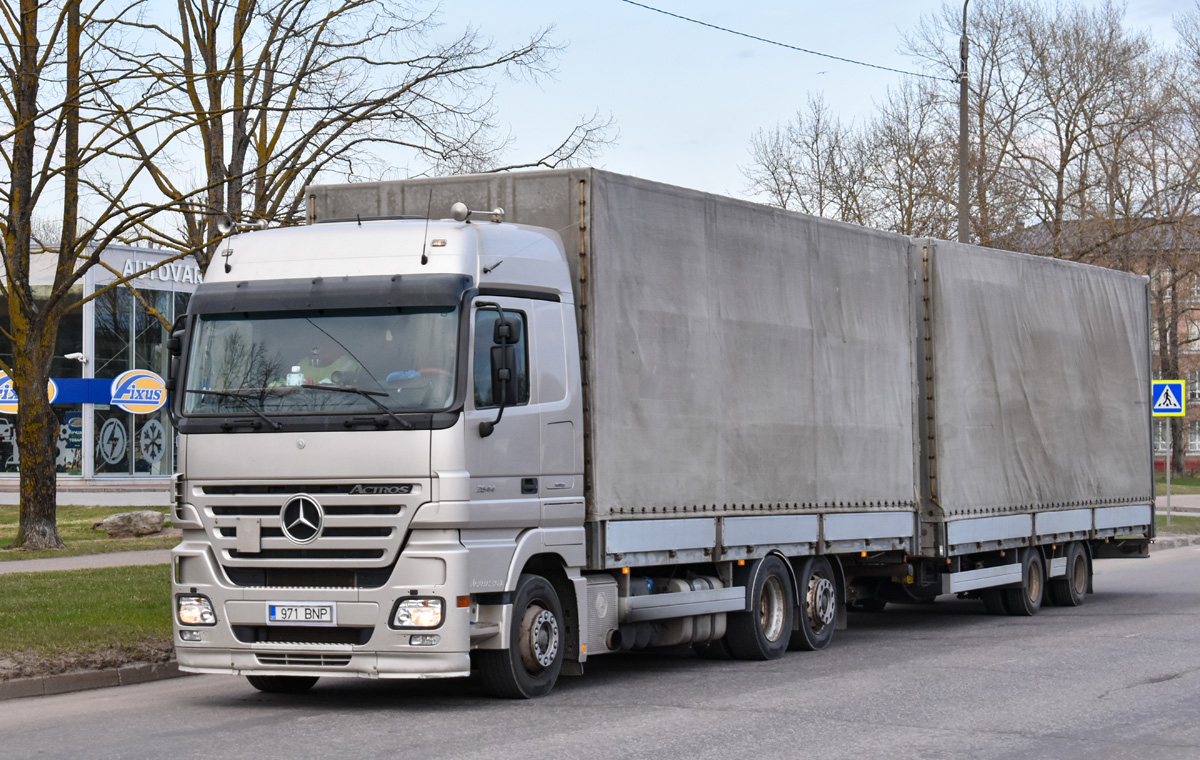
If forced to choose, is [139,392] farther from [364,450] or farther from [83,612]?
[364,450]

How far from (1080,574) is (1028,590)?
5.20 ft

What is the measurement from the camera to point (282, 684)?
428 inches

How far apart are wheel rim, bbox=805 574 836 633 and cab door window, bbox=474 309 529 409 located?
4.31 meters

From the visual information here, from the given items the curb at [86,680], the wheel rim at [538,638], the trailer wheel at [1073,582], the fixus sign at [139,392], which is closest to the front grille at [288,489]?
the wheel rim at [538,638]

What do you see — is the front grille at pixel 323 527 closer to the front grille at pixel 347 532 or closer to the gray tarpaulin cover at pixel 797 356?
the front grille at pixel 347 532

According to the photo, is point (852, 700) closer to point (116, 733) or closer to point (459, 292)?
point (459, 292)

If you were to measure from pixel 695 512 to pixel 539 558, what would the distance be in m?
1.71

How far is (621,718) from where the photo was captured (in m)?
9.24

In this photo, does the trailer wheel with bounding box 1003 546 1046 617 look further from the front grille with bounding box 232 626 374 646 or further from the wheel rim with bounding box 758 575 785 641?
the front grille with bounding box 232 626 374 646

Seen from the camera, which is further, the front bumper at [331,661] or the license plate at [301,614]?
the license plate at [301,614]

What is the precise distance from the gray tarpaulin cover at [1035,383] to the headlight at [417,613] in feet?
21.8

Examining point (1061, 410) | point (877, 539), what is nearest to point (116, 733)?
point (877, 539)

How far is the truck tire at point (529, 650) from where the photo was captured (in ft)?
32.3

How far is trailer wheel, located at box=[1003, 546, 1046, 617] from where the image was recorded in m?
16.5
